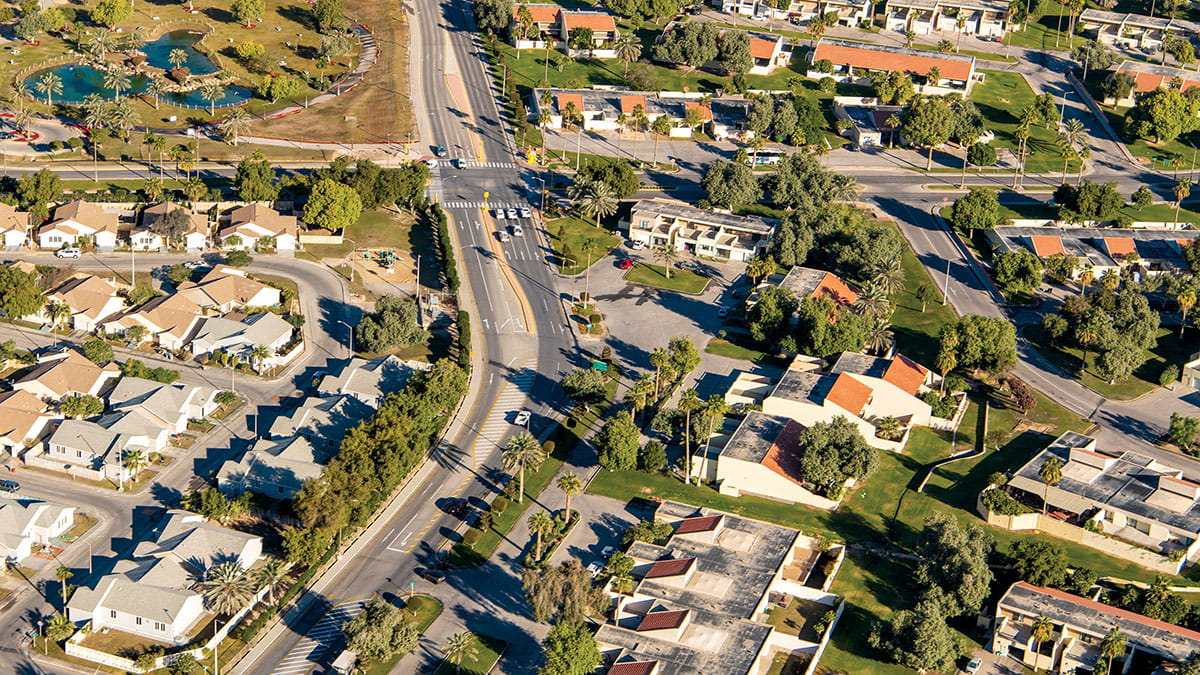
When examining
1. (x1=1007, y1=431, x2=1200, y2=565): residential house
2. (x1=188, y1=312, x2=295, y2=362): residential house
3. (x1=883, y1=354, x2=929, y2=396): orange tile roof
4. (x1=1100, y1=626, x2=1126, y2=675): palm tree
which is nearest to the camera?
(x1=1100, y1=626, x2=1126, y2=675): palm tree

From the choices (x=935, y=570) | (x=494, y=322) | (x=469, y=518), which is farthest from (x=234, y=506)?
(x=935, y=570)

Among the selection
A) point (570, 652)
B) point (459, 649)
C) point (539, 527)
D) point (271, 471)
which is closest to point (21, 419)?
point (271, 471)

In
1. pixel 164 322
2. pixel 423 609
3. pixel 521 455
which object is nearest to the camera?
→ pixel 423 609

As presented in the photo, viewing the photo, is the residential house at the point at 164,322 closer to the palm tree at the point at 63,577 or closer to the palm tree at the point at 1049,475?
the palm tree at the point at 63,577

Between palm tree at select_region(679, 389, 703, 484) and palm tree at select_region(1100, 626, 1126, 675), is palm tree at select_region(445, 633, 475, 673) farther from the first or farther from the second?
palm tree at select_region(1100, 626, 1126, 675)

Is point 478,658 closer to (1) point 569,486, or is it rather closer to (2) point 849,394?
(1) point 569,486

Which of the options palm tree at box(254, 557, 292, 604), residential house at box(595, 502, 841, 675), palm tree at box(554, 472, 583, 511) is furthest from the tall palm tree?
palm tree at box(254, 557, 292, 604)

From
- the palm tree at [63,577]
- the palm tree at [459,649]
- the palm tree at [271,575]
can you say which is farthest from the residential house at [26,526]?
the palm tree at [459,649]
